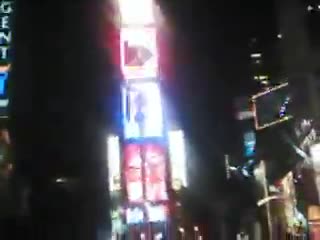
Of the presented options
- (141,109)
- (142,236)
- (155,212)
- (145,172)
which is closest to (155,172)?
(145,172)

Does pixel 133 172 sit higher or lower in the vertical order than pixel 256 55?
lower

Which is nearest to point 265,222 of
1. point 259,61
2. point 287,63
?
point 259,61

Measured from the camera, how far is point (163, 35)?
38.5ft

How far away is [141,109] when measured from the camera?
11.2 meters

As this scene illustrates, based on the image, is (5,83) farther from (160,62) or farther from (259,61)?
(259,61)

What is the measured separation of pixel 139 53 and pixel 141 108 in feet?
3.38

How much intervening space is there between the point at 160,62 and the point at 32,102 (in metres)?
7.01

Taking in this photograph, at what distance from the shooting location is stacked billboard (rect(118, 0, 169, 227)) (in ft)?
36.4

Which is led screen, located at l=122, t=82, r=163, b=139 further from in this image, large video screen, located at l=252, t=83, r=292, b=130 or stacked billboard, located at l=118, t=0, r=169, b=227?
large video screen, located at l=252, t=83, r=292, b=130

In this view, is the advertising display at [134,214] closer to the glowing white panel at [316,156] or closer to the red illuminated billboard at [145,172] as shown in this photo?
the red illuminated billboard at [145,172]

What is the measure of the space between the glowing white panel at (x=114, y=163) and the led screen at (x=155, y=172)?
3.98ft

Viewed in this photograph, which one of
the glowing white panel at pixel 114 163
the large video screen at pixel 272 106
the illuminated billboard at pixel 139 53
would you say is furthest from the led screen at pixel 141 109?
the large video screen at pixel 272 106

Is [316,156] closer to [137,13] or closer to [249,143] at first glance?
[249,143]

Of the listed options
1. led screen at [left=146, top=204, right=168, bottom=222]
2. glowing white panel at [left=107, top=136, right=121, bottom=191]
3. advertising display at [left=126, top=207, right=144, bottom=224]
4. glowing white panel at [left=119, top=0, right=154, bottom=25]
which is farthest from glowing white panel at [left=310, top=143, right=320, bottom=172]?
glowing white panel at [left=119, top=0, right=154, bottom=25]
